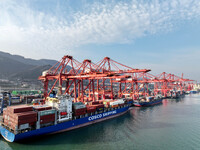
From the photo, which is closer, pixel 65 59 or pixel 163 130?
pixel 163 130

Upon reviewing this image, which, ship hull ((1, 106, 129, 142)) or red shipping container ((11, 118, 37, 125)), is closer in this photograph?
red shipping container ((11, 118, 37, 125))

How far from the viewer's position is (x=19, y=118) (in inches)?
738

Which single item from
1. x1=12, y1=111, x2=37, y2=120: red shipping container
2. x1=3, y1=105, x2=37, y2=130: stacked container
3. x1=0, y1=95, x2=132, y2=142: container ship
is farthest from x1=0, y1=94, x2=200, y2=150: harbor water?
x1=12, y1=111, x2=37, y2=120: red shipping container

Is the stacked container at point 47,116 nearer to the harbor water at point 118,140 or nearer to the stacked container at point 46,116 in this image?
the stacked container at point 46,116

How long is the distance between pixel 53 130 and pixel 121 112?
78.6ft

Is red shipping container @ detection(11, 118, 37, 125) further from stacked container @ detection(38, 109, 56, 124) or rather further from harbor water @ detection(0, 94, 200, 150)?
harbor water @ detection(0, 94, 200, 150)

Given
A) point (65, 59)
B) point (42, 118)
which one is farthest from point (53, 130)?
point (65, 59)

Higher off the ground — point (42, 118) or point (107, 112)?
point (42, 118)

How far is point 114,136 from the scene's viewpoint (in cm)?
2286

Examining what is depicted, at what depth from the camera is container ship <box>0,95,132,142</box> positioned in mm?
19344

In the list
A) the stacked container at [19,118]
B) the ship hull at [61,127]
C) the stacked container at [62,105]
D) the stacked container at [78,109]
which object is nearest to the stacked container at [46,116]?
the stacked container at [19,118]

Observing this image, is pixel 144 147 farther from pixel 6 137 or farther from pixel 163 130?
pixel 6 137

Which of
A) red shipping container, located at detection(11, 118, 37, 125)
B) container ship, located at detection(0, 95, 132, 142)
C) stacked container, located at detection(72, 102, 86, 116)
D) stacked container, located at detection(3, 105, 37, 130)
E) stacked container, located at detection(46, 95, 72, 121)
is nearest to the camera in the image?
red shipping container, located at detection(11, 118, 37, 125)

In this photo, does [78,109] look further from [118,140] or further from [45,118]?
[118,140]
